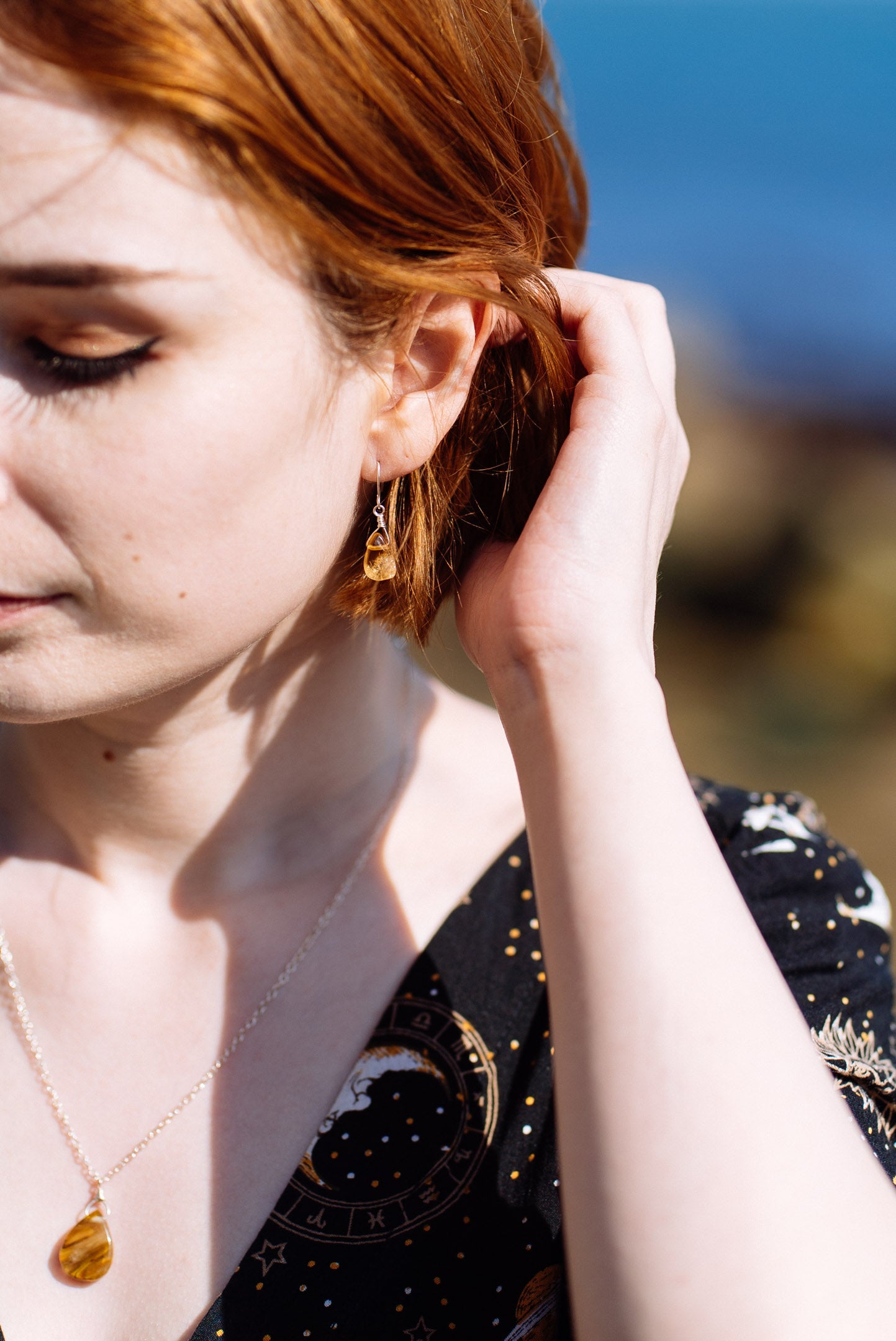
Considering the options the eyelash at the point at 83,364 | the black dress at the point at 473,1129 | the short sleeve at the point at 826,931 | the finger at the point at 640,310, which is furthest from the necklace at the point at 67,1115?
the eyelash at the point at 83,364

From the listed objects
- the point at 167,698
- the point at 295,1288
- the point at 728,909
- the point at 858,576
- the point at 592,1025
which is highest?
the point at 858,576

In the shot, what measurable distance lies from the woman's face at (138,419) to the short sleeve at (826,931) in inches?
32.0

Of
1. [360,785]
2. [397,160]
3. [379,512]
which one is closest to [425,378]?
[379,512]

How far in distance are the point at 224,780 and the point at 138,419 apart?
673 millimetres

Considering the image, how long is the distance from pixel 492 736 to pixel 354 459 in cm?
68

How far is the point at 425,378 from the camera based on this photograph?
145 centimetres

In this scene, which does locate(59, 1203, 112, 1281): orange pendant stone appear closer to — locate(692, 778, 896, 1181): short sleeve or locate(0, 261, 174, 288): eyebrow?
locate(692, 778, 896, 1181): short sleeve

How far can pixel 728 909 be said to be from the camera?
116cm

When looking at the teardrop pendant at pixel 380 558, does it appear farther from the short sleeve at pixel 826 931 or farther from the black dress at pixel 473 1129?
the short sleeve at pixel 826 931

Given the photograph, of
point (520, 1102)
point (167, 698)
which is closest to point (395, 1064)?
point (520, 1102)

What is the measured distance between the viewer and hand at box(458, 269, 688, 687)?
130 cm

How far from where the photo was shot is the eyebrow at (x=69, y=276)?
105 centimetres

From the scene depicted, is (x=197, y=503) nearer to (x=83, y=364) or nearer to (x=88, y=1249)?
(x=83, y=364)

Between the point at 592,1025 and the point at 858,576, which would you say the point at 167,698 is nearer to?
the point at 592,1025
